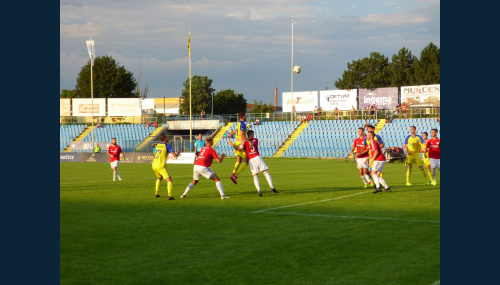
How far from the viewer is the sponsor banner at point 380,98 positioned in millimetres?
58438

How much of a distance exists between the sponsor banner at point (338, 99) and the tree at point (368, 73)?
25644 millimetres

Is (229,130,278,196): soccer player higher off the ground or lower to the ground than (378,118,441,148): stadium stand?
lower

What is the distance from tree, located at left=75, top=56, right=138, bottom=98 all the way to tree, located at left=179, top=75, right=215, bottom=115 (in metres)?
9.77

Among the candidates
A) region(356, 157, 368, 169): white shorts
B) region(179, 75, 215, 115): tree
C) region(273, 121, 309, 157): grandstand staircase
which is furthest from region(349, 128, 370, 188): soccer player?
region(179, 75, 215, 115): tree

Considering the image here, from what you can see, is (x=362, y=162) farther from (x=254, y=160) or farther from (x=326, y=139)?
(x=326, y=139)

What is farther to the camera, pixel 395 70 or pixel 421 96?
pixel 395 70

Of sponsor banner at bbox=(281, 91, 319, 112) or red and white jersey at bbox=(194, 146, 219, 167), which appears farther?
sponsor banner at bbox=(281, 91, 319, 112)

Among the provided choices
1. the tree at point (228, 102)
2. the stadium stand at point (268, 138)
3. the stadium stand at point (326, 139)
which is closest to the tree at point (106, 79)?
the tree at point (228, 102)

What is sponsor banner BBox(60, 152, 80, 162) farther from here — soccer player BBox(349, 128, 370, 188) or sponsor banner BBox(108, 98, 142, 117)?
soccer player BBox(349, 128, 370, 188)

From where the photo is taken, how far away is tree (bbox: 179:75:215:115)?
90.4 m

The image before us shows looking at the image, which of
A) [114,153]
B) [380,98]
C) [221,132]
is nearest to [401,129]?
[380,98]

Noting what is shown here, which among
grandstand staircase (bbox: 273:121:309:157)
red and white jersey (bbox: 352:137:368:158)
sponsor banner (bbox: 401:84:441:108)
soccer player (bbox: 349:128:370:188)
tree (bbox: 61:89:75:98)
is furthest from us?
tree (bbox: 61:89:75:98)

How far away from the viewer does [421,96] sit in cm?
5703

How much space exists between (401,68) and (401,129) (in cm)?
3394
